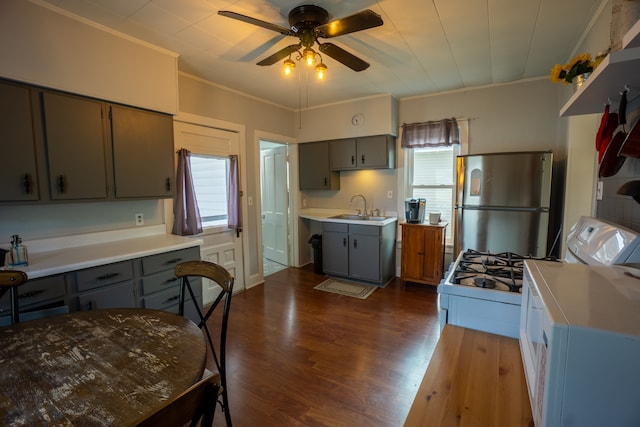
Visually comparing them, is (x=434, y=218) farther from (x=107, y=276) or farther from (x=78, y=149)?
(x=78, y=149)

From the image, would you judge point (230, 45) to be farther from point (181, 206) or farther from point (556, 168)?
point (556, 168)

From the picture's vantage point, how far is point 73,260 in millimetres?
1916

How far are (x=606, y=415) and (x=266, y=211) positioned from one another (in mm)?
4889

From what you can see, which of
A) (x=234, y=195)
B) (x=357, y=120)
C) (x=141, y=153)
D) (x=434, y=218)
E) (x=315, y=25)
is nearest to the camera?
(x=315, y=25)

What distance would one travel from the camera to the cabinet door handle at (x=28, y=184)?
188 centimetres

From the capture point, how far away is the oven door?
640 mm

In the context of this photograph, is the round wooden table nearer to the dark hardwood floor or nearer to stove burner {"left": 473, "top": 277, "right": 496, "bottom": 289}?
the dark hardwood floor

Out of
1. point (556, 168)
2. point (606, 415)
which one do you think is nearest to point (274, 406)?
point (606, 415)

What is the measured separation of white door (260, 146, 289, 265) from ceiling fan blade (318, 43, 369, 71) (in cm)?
268

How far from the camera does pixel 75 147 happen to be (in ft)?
6.84

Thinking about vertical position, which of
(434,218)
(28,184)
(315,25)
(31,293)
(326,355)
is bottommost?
(326,355)

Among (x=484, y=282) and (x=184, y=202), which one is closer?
(x=484, y=282)

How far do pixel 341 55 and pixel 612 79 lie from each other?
157 cm

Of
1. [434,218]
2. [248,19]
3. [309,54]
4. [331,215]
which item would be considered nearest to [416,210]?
[434,218]
